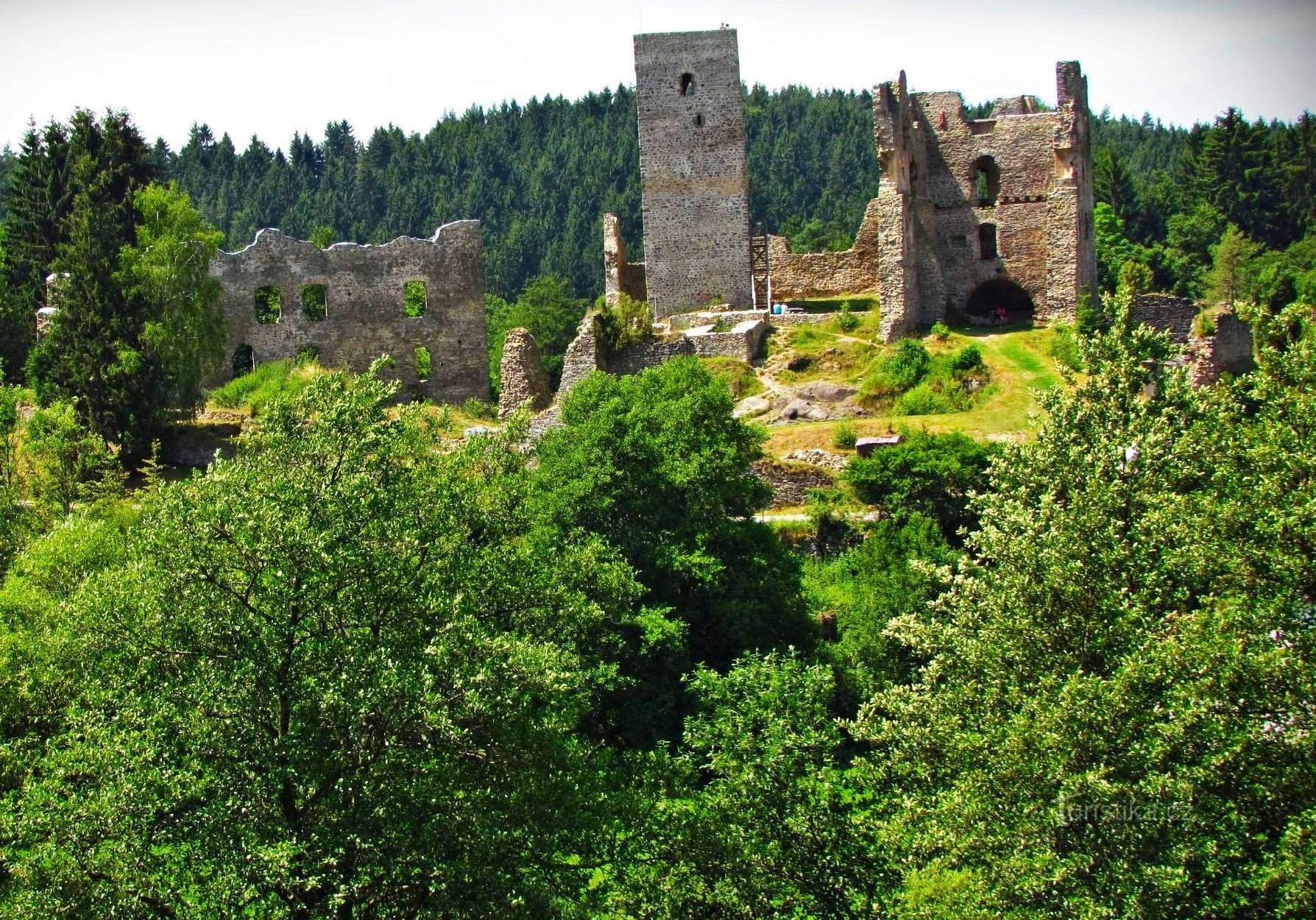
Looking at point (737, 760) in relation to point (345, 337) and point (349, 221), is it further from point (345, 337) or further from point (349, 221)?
point (349, 221)

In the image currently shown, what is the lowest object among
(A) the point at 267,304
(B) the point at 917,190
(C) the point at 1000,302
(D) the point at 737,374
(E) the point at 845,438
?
(E) the point at 845,438

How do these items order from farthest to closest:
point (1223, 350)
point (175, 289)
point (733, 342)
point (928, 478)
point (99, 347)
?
point (175, 289), point (733, 342), point (99, 347), point (1223, 350), point (928, 478)

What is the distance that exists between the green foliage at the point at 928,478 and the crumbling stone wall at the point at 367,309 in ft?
47.4

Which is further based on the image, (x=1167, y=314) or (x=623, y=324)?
(x=1167, y=314)

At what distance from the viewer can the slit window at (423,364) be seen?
4409 centimetres

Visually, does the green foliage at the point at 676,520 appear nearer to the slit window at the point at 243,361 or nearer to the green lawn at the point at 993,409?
the green lawn at the point at 993,409

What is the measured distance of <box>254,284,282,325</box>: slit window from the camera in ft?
145

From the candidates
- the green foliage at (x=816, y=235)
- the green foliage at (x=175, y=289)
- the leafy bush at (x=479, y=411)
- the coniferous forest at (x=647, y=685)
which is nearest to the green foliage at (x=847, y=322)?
the leafy bush at (x=479, y=411)

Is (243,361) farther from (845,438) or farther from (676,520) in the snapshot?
(676,520)

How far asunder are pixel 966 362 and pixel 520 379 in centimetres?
972

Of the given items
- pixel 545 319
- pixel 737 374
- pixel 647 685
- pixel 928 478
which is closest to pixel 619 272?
pixel 737 374

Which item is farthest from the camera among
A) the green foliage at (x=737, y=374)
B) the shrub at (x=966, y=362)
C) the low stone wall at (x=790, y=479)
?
the green foliage at (x=737, y=374)

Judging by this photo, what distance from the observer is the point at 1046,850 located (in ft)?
53.6

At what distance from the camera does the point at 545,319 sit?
70062 mm
